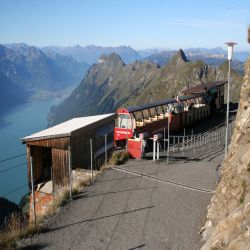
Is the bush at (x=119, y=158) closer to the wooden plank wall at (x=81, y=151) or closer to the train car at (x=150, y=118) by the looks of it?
the wooden plank wall at (x=81, y=151)

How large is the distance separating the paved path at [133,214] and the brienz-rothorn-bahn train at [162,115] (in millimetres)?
5875

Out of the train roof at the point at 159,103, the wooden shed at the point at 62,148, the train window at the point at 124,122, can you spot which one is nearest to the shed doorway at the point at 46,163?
the wooden shed at the point at 62,148

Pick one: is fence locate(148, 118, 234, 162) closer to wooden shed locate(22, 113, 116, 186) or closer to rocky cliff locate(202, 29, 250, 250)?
wooden shed locate(22, 113, 116, 186)

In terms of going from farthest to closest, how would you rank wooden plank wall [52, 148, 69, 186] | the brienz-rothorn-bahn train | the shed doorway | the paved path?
the brienz-rothorn-bahn train < the shed doorway < wooden plank wall [52, 148, 69, 186] < the paved path

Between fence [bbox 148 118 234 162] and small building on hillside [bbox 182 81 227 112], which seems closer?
fence [bbox 148 118 234 162]

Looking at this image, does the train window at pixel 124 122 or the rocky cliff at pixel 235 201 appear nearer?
the rocky cliff at pixel 235 201

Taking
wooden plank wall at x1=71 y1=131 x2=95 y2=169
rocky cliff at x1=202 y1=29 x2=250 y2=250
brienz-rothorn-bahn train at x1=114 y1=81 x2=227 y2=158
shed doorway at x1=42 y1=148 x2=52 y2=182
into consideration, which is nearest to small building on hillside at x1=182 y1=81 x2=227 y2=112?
brienz-rothorn-bahn train at x1=114 y1=81 x2=227 y2=158

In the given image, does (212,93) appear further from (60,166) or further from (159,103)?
(60,166)

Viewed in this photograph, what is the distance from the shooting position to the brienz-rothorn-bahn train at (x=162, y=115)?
32.7 meters

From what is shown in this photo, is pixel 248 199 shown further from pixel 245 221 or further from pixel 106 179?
pixel 106 179

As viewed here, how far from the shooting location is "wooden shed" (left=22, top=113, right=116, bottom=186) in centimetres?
2217

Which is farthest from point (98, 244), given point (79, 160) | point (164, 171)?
point (79, 160)

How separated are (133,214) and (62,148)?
8601mm

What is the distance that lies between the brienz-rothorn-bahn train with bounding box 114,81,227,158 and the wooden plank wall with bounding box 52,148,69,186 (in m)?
4.55
